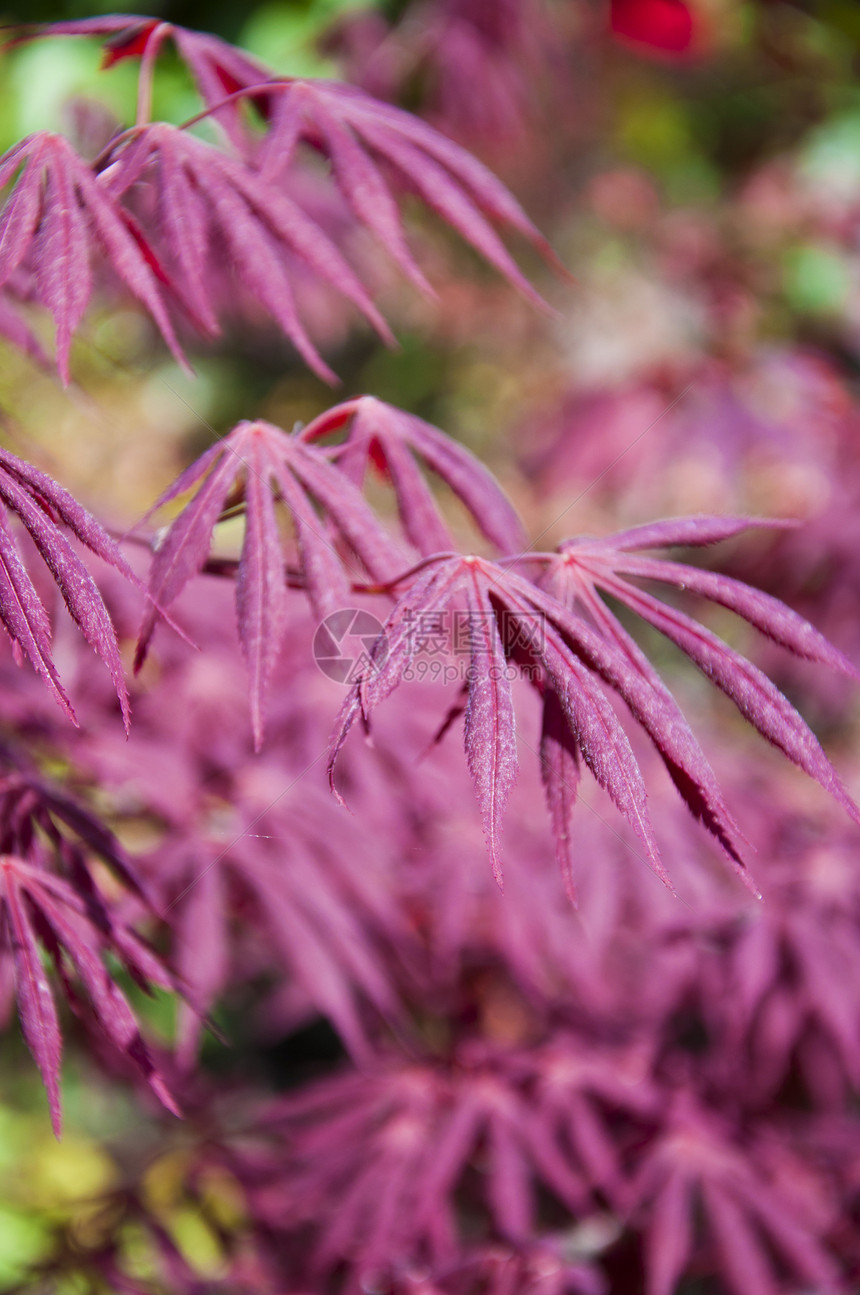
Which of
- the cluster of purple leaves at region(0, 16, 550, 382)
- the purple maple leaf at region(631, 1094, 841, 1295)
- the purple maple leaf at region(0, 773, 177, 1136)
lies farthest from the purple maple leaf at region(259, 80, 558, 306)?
the purple maple leaf at region(631, 1094, 841, 1295)

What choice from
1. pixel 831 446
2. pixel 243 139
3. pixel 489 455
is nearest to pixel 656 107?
pixel 489 455

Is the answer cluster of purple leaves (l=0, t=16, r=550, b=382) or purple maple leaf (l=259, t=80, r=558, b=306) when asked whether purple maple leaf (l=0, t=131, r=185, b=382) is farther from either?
purple maple leaf (l=259, t=80, r=558, b=306)

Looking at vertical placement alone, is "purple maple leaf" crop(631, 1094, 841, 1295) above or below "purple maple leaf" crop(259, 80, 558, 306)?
below

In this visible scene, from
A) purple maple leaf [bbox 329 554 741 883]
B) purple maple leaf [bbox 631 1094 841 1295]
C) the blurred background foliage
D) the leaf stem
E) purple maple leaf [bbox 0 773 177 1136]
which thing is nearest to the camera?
purple maple leaf [bbox 329 554 741 883]

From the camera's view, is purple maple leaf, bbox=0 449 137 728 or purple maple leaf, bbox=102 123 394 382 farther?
purple maple leaf, bbox=102 123 394 382

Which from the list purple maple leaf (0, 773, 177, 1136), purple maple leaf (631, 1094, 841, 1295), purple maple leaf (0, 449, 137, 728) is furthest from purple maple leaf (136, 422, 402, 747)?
purple maple leaf (631, 1094, 841, 1295)

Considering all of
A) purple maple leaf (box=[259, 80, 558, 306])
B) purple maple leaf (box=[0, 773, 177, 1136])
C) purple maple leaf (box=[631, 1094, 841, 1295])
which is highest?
purple maple leaf (box=[259, 80, 558, 306])

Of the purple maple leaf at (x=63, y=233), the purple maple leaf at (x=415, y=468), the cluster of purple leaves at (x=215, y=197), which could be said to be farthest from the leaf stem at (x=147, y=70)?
the purple maple leaf at (x=415, y=468)

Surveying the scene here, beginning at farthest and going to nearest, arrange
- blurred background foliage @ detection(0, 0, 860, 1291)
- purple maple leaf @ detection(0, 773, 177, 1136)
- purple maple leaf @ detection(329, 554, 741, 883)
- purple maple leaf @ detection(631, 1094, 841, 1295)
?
blurred background foliage @ detection(0, 0, 860, 1291), purple maple leaf @ detection(631, 1094, 841, 1295), purple maple leaf @ detection(0, 773, 177, 1136), purple maple leaf @ detection(329, 554, 741, 883)
